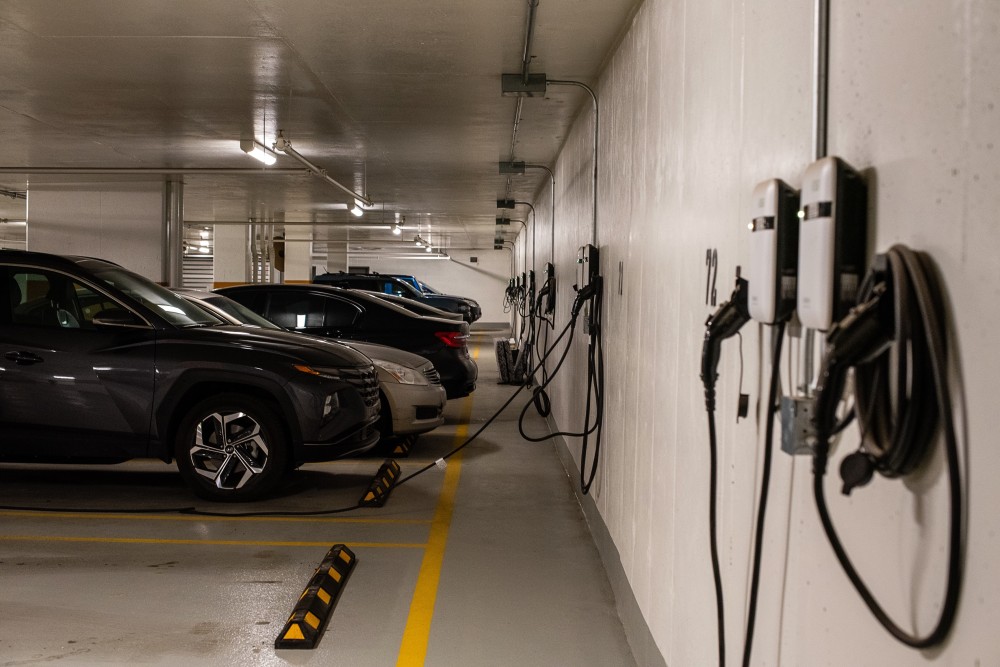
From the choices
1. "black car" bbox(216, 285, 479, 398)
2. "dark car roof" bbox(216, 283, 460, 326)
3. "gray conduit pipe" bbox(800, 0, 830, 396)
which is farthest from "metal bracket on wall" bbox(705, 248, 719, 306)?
"dark car roof" bbox(216, 283, 460, 326)

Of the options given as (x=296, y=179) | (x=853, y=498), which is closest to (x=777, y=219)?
(x=853, y=498)

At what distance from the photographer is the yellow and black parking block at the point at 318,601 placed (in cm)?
399

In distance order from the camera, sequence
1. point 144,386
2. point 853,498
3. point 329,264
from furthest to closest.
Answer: point 329,264
point 144,386
point 853,498

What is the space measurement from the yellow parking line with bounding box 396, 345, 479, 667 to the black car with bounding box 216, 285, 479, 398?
2.40 m

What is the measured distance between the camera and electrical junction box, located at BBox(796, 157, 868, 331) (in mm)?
1808

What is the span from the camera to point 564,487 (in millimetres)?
7664

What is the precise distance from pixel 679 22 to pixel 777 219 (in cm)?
191

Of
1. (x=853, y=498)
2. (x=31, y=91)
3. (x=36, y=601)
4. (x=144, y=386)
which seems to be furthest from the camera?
(x=31, y=91)

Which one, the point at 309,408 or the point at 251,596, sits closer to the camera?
the point at 251,596

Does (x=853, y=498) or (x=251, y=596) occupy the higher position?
(x=853, y=498)

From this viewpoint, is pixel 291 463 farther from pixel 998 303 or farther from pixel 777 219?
pixel 998 303

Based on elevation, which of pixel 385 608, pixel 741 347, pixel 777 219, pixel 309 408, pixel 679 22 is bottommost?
pixel 385 608

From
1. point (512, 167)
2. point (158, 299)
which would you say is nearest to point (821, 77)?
point (158, 299)

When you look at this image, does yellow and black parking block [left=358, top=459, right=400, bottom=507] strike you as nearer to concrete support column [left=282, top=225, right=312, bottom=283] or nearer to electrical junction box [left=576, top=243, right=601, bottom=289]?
electrical junction box [left=576, top=243, right=601, bottom=289]
